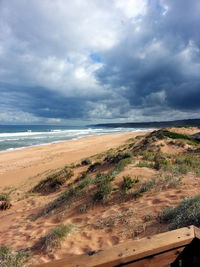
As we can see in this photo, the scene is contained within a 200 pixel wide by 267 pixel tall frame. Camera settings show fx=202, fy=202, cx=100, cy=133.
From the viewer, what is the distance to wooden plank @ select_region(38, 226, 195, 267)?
5.65 ft

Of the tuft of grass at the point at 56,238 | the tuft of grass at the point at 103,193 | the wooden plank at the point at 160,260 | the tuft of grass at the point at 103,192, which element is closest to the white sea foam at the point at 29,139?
the tuft of grass at the point at 103,192

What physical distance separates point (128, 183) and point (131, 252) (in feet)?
16.0

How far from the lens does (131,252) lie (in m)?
1.75

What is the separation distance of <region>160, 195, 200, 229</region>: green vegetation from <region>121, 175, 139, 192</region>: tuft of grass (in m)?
1.93

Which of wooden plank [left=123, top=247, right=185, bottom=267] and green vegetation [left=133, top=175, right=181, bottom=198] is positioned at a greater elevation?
wooden plank [left=123, top=247, right=185, bottom=267]

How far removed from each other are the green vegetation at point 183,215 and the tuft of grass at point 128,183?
1.93 metres

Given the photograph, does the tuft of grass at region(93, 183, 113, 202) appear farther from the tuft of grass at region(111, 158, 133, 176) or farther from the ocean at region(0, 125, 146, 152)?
the ocean at region(0, 125, 146, 152)

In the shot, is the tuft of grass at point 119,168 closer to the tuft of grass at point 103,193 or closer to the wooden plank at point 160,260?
the tuft of grass at point 103,193

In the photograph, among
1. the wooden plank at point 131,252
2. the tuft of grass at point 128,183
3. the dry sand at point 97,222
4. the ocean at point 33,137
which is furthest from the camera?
the ocean at point 33,137

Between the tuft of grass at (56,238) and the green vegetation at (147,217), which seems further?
the green vegetation at (147,217)

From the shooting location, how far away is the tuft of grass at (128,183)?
640cm

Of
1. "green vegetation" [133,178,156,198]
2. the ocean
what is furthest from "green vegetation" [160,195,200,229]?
the ocean

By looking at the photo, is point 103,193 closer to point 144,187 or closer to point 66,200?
point 144,187

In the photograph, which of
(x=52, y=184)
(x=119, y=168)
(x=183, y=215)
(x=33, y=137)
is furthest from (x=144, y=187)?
(x=33, y=137)
